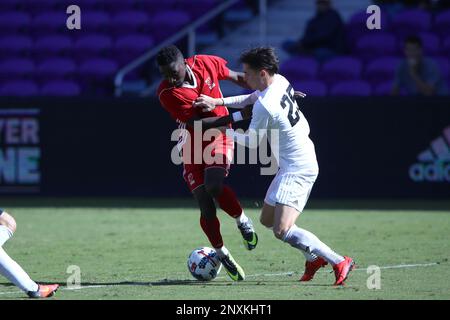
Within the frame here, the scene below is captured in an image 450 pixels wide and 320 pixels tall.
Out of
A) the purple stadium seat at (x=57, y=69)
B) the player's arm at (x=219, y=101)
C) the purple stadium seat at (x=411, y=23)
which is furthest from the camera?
the purple stadium seat at (x=57, y=69)

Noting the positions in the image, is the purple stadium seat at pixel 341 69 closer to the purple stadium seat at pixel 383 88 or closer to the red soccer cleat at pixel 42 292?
the purple stadium seat at pixel 383 88

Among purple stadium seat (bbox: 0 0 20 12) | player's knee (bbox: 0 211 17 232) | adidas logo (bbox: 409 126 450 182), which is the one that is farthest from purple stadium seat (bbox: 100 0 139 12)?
player's knee (bbox: 0 211 17 232)

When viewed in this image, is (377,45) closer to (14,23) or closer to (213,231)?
(14,23)

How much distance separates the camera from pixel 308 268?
9773mm

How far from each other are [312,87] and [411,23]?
8.11 feet

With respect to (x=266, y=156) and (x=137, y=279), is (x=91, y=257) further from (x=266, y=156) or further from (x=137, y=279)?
(x=266, y=156)

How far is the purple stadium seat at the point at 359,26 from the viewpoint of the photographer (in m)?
19.7

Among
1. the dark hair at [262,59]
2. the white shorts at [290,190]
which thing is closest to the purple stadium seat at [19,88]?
the dark hair at [262,59]

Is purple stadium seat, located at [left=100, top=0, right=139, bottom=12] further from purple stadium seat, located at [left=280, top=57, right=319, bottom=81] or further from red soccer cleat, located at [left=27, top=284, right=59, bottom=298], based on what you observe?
red soccer cleat, located at [left=27, top=284, right=59, bottom=298]

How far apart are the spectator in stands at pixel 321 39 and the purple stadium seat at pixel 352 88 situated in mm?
991

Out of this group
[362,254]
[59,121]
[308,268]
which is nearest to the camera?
[308,268]

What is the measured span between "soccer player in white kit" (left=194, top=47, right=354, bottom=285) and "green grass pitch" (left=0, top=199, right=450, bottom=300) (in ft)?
1.18
